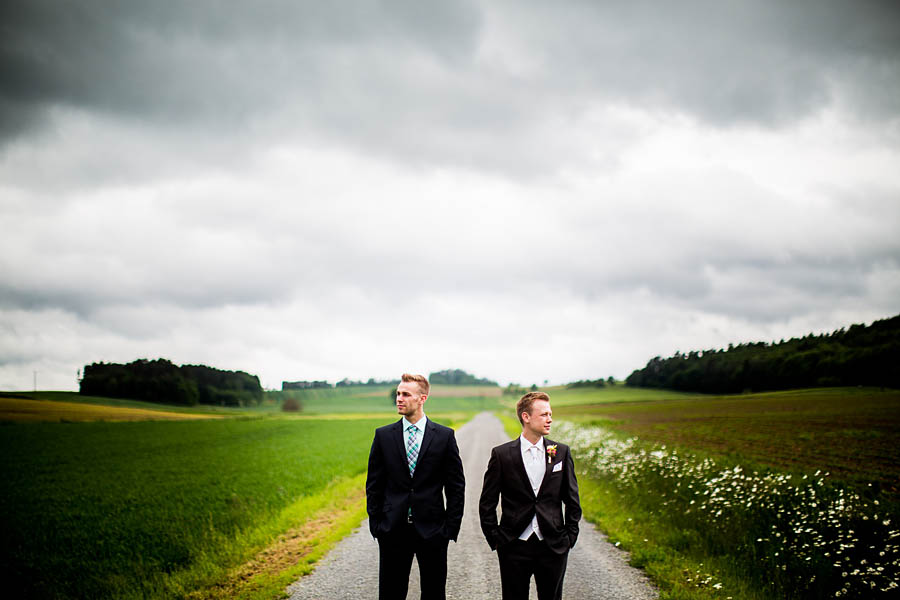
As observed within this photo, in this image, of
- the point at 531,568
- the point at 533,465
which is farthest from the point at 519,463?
the point at 531,568

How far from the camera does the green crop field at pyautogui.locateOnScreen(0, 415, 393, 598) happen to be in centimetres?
870

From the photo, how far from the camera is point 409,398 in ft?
14.4

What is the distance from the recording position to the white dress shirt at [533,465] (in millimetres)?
4164

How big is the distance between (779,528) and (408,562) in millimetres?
7779

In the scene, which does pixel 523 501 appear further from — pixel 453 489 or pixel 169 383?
pixel 169 383

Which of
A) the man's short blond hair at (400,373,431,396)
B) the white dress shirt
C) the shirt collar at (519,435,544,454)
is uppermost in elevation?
the man's short blond hair at (400,373,431,396)

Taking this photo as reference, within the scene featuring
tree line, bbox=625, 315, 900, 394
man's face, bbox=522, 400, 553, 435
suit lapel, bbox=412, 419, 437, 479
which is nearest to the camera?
man's face, bbox=522, 400, 553, 435

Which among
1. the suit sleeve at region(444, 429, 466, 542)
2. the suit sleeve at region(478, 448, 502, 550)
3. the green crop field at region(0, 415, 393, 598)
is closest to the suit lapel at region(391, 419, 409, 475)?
the suit sleeve at region(444, 429, 466, 542)

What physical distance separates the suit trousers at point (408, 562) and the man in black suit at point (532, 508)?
1.79 ft

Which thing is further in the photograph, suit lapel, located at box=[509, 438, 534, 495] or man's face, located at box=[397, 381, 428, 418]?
man's face, located at box=[397, 381, 428, 418]

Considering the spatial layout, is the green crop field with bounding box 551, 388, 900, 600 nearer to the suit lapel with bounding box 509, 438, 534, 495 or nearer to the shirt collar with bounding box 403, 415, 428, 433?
the suit lapel with bounding box 509, 438, 534, 495

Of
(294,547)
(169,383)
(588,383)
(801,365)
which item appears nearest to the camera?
(294,547)

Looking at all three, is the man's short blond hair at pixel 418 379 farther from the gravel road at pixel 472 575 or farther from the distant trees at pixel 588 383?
the distant trees at pixel 588 383

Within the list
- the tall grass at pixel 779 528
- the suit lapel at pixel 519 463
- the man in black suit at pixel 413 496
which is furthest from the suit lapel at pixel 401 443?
the tall grass at pixel 779 528
